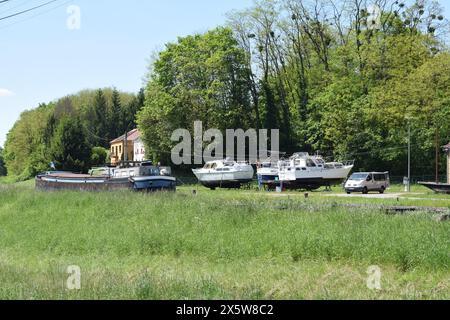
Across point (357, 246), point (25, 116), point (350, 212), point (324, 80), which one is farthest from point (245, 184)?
point (25, 116)

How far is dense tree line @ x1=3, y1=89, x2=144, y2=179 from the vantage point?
76.2 meters

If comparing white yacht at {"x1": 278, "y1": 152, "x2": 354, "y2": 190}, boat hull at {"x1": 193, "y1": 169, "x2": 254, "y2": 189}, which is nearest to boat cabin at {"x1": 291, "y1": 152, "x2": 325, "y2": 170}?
white yacht at {"x1": 278, "y1": 152, "x2": 354, "y2": 190}

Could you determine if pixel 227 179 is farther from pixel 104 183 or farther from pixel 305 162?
pixel 104 183

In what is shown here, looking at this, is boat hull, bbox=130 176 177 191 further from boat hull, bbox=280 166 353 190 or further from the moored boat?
boat hull, bbox=280 166 353 190

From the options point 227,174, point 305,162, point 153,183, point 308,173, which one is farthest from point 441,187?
point 153,183

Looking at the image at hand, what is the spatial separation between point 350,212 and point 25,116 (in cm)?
10366

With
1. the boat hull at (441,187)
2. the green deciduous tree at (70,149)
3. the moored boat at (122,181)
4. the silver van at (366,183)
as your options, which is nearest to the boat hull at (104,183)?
the moored boat at (122,181)

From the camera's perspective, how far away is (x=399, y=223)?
1628 cm

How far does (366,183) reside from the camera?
149ft

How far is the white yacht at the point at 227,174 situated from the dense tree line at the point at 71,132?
86.0ft

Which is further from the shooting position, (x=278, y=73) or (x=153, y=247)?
(x=278, y=73)

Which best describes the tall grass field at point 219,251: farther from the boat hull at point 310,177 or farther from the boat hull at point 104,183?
the boat hull at point 310,177

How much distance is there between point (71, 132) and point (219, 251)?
63.4 meters
